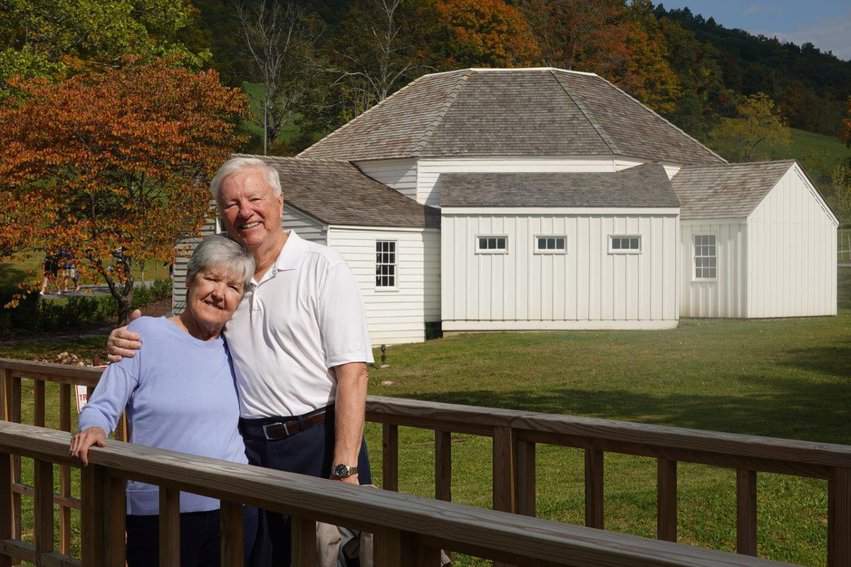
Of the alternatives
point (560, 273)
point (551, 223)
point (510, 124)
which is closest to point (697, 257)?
point (560, 273)

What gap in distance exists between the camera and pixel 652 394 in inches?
751

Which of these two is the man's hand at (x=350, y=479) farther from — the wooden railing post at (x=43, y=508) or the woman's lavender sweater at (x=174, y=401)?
the wooden railing post at (x=43, y=508)

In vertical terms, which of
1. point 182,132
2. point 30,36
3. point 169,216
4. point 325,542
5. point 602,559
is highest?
point 30,36

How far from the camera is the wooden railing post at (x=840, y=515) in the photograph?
398 centimetres

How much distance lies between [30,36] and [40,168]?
12.2 m

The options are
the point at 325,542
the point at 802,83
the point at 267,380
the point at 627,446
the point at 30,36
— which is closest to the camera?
the point at 325,542

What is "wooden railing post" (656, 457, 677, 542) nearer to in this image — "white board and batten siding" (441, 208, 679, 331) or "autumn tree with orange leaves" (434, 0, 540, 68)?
"white board and batten siding" (441, 208, 679, 331)

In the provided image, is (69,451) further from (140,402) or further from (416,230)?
(416,230)

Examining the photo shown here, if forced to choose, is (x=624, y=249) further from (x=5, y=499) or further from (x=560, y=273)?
(x=5, y=499)

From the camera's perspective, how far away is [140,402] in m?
4.12

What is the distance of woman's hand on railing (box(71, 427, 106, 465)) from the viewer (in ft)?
12.1

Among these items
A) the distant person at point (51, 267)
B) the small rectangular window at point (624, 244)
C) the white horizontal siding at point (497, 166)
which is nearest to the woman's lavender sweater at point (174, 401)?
the distant person at point (51, 267)

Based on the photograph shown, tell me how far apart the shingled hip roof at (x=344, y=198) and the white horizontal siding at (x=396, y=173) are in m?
0.23

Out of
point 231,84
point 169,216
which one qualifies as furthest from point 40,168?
point 231,84
